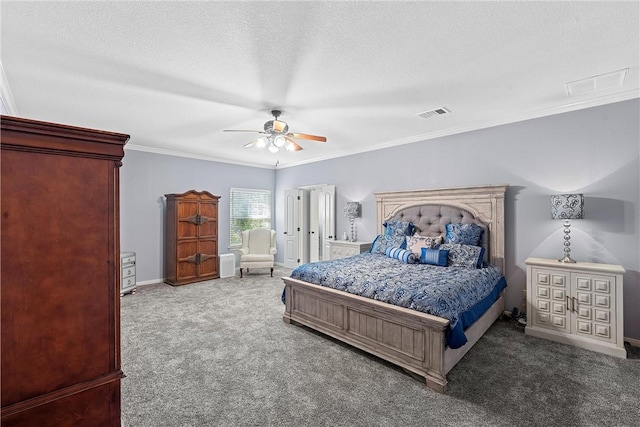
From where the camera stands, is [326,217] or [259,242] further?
[259,242]

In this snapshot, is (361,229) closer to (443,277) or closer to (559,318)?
(443,277)

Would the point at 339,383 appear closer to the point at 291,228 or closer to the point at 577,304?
the point at 577,304

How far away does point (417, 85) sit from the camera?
2.99 metres

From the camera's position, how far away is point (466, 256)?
12.1ft

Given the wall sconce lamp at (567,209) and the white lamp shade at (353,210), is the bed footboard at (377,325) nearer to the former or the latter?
the wall sconce lamp at (567,209)

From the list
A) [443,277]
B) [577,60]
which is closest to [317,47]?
[577,60]

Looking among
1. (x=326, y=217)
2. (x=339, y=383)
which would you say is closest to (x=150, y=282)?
(x=326, y=217)

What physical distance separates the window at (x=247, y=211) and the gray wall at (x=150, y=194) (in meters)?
0.73

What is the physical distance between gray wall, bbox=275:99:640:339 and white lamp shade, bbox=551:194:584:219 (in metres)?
0.39

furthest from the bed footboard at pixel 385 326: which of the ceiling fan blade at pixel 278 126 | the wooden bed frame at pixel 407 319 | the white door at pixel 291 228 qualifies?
the white door at pixel 291 228

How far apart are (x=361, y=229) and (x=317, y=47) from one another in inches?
156

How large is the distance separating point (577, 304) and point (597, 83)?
224cm

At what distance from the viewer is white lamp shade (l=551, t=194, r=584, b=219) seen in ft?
10.3

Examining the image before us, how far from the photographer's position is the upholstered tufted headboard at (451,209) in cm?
397
